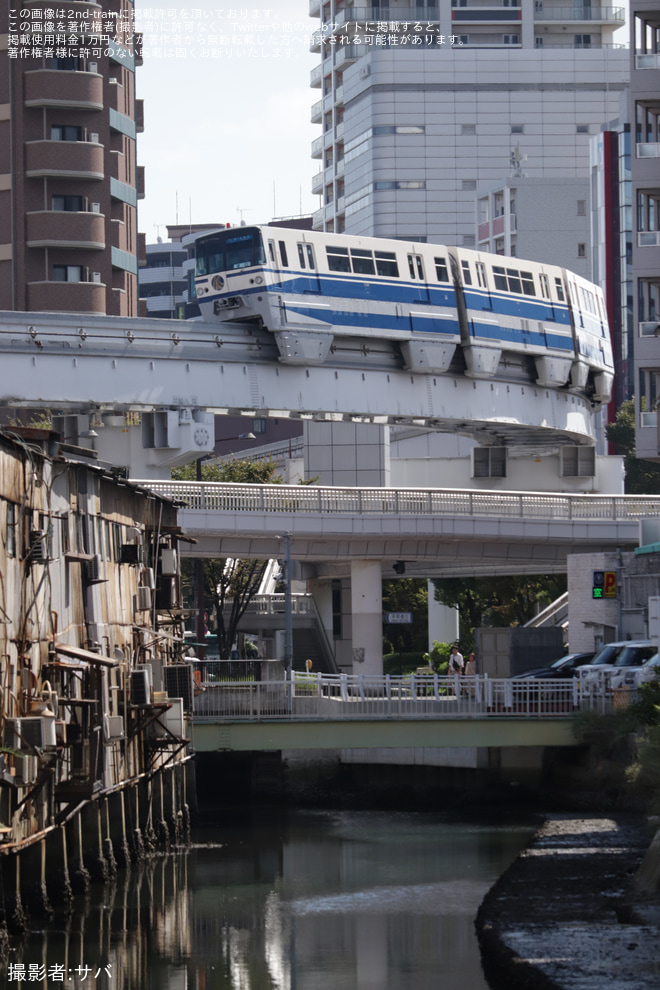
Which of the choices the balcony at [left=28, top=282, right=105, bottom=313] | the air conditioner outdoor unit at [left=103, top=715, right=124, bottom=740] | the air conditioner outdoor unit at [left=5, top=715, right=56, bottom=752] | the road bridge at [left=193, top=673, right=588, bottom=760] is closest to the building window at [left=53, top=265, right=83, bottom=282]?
the balcony at [left=28, top=282, right=105, bottom=313]

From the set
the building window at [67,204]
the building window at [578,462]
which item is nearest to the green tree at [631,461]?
the building window at [578,462]

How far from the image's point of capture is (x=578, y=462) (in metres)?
62.0

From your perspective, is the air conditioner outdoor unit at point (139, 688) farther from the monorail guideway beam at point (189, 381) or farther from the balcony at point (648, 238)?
the balcony at point (648, 238)

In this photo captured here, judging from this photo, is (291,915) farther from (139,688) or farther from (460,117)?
(460,117)

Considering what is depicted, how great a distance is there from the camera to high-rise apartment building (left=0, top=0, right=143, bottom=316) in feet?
252

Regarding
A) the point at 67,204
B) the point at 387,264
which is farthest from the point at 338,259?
the point at 67,204

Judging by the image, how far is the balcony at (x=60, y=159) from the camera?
77312 mm

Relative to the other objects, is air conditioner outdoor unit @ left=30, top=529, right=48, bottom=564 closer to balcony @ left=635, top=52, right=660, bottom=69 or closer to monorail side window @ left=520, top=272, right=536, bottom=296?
balcony @ left=635, top=52, right=660, bottom=69

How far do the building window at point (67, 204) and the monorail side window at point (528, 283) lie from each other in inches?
1143

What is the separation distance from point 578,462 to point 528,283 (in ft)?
27.1

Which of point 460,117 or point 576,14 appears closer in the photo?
point 460,117

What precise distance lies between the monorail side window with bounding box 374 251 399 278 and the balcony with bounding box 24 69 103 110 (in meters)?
29.3

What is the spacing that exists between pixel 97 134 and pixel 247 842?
50695mm

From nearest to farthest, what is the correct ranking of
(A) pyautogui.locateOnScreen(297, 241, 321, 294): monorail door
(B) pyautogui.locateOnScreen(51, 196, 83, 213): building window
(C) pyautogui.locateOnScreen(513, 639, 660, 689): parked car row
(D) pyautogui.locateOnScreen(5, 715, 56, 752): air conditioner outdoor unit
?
(D) pyautogui.locateOnScreen(5, 715, 56, 752): air conditioner outdoor unit
(C) pyautogui.locateOnScreen(513, 639, 660, 689): parked car row
(A) pyautogui.locateOnScreen(297, 241, 321, 294): monorail door
(B) pyautogui.locateOnScreen(51, 196, 83, 213): building window
